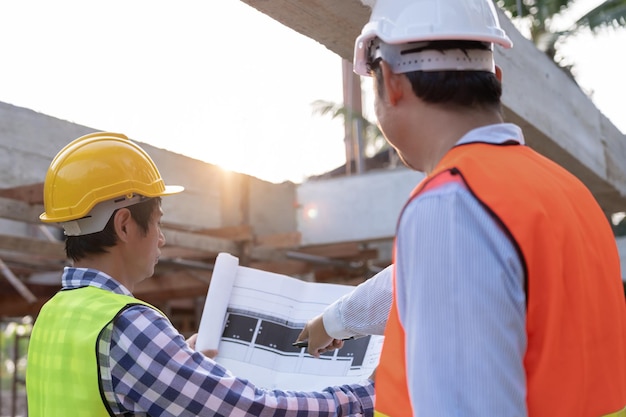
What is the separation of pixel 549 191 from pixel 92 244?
4.57 ft

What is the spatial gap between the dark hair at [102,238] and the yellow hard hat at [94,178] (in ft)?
0.11

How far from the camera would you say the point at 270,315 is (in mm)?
2189

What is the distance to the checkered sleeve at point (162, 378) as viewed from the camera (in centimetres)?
184

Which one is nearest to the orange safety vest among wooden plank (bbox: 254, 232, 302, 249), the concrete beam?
the concrete beam

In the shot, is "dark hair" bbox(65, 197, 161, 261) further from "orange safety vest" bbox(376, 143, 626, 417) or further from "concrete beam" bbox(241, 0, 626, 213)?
"orange safety vest" bbox(376, 143, 626, 417)

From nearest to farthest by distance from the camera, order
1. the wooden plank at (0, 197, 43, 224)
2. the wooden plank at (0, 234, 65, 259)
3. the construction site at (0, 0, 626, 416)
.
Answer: the construction site at (0, 0, 626, 416) < the wooden plank at (0, 197, 43, 224) < the wooden plank at (0, 234, 65, 259)

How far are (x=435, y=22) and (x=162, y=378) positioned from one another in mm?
1040

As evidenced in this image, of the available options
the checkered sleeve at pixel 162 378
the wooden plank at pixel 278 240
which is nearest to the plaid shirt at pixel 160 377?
the checkered sleeve at pixel 162 378

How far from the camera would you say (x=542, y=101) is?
13.6ft

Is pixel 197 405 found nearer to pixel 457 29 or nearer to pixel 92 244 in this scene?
pixel 92 244

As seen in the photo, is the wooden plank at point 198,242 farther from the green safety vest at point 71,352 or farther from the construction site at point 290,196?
the green safety vest at point 71,352

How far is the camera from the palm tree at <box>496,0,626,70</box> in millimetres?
14852

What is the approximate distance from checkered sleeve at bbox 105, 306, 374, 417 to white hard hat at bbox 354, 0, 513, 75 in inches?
35.6

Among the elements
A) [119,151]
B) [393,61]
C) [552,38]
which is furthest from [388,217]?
[552,38]
